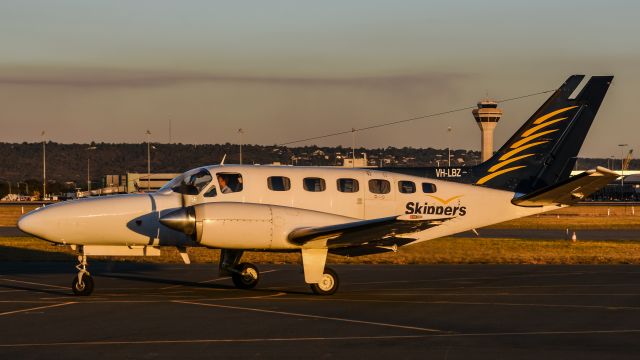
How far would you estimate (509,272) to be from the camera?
28703 millimetres

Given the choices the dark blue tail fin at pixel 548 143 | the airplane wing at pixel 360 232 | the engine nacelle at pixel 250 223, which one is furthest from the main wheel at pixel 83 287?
the dark blue tail fin at pixel 548 143

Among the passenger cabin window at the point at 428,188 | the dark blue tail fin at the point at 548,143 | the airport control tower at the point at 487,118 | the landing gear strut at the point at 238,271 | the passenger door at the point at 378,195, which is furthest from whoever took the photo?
the airport control tower at the point at 487,118

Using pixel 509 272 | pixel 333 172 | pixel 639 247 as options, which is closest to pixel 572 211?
pixel 639 247

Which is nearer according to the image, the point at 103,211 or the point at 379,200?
the point at 103,211

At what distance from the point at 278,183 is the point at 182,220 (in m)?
3.22

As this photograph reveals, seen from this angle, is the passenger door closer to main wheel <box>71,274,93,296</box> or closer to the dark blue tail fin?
the dark blue tail fin

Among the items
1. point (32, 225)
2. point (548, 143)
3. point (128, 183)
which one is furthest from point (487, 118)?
point (32, 225)

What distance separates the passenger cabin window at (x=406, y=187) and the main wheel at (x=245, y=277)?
4.24 metres

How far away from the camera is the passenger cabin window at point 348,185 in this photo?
23953 mm

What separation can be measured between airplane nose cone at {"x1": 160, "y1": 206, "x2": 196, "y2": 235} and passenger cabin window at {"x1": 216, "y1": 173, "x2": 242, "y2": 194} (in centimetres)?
179

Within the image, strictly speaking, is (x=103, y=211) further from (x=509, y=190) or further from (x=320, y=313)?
(x=509, y=190)

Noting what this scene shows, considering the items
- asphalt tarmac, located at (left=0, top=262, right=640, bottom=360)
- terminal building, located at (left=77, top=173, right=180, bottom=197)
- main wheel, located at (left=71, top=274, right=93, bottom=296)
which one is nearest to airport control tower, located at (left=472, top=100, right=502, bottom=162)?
terminal building, located at (left=77, top=173, right=180, bottom=197)

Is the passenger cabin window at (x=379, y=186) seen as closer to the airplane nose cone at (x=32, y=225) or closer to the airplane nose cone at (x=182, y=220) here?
the airplane nose cone at (x=182, y=220)

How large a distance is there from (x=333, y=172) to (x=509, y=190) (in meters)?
4.98
